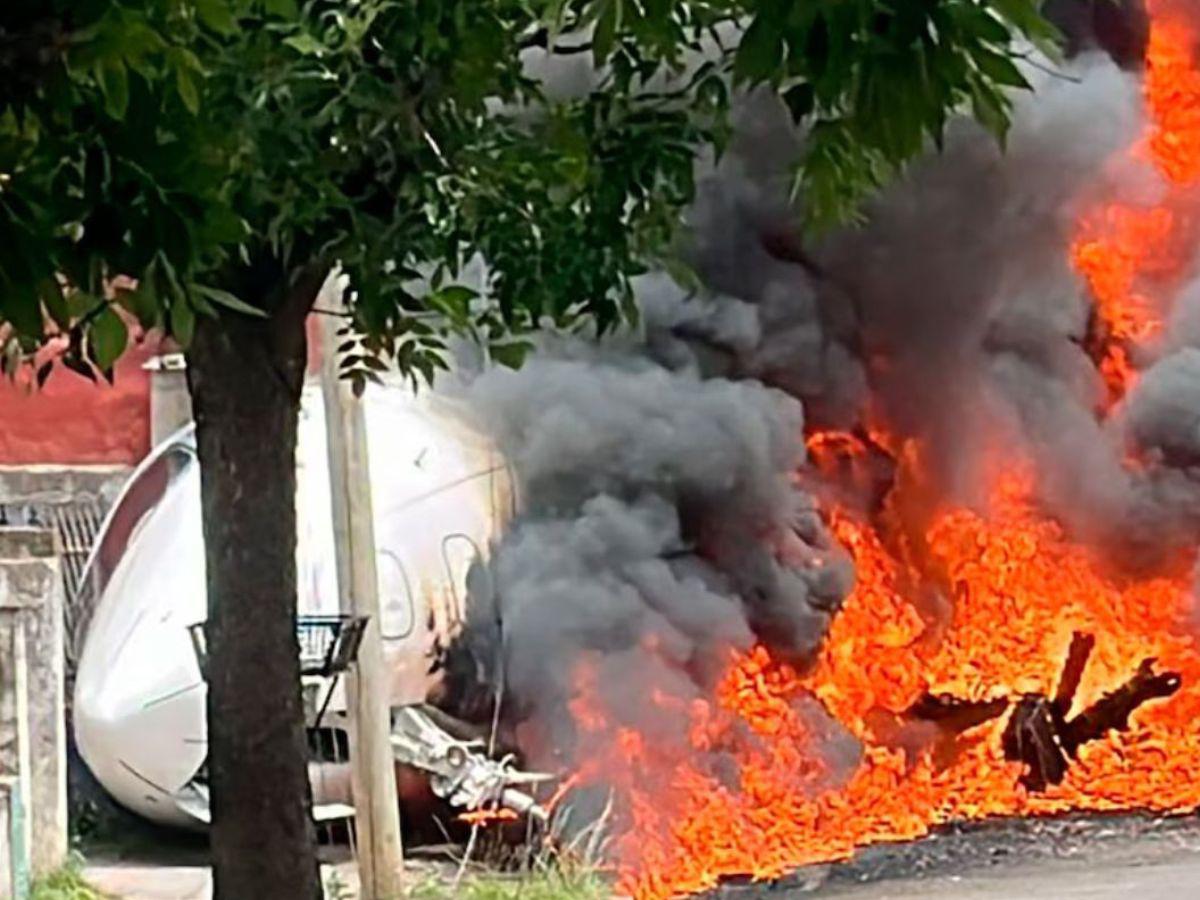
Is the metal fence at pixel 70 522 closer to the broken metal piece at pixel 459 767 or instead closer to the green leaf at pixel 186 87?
the broken metal piece at pixel 459 767

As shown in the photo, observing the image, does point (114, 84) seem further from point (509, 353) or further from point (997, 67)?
point (509, 353)

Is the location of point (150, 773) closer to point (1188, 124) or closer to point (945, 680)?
point (945, 680)

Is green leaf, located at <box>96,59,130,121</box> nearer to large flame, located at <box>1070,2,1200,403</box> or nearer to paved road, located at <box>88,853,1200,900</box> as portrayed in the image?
paved road, located at <box>88,853,1200,900</box>

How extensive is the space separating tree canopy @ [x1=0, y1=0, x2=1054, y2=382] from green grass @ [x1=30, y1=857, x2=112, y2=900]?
399 cm

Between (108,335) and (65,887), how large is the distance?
667 cm

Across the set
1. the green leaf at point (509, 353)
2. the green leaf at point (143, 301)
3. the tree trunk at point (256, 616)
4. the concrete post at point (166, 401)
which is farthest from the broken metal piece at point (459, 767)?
the green leaf at point (143, 301)

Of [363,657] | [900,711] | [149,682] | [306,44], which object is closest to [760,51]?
[306,44]

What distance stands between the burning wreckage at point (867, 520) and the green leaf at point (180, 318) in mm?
6553

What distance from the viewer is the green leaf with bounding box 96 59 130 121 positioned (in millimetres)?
2148

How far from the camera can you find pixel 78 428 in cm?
1288

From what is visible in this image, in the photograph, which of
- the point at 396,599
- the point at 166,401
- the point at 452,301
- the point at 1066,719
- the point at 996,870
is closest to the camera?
the point at 452,301

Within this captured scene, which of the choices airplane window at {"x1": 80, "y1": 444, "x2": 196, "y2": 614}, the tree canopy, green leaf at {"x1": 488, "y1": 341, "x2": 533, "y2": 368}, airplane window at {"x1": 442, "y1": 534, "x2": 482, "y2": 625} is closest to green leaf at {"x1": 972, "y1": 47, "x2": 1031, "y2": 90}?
the tree canopy

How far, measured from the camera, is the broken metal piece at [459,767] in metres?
9.13

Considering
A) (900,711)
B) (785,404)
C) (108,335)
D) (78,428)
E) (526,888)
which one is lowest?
(526,888)
